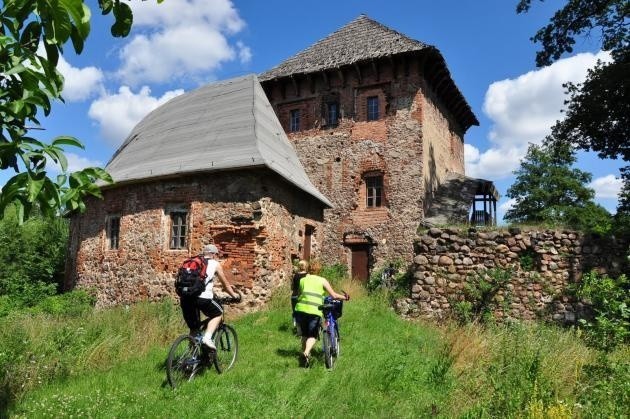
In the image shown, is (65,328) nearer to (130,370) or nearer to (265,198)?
(130,370)

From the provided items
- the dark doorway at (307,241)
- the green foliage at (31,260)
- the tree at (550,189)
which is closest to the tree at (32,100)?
the dark doorway at (307,241)

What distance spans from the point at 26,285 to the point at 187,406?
590 inches

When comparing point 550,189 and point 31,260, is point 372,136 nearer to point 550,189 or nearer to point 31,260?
point 31,260

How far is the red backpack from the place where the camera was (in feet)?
22.0

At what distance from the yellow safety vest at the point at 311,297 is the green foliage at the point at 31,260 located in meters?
13.2

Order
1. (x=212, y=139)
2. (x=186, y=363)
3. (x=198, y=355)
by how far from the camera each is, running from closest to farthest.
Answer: (x=186, y=363)
(x=198, y=355)
(x=212, y=139)

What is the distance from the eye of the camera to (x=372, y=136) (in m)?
20.1

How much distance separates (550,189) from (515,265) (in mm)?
25410

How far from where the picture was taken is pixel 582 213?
31.9 m

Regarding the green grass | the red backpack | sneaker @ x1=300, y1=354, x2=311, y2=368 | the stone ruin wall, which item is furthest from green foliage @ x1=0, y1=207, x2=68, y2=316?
sneaker @ x1=300, y1=354, x2=311, y2=368

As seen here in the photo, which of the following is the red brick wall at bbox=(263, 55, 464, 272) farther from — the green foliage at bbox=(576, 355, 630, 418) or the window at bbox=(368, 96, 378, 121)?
the green foliage at bbox=(576, 355, 630, 418)

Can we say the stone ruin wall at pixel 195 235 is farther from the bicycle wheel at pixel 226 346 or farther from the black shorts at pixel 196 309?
the black shorts at pixel 196 309

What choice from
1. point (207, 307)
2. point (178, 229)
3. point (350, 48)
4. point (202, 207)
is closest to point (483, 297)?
point (207, 307)

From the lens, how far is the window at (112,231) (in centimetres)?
1561
